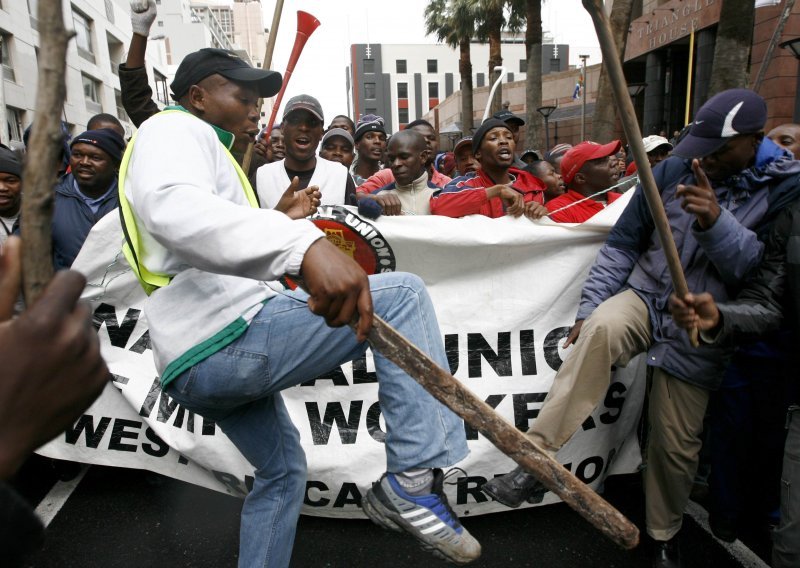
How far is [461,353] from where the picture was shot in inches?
124

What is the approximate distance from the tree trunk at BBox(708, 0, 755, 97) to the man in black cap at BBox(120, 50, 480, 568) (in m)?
7.99

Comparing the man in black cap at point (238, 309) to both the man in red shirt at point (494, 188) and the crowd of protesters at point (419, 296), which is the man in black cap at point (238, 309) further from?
the man in red shirt at point (494, 188)

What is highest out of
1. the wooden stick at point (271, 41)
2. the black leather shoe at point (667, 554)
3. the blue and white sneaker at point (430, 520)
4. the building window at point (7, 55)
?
the building window at point (7, 55)

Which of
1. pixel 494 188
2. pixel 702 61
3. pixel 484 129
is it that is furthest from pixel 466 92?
pixel 494 188

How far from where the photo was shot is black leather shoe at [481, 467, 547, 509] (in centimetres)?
244

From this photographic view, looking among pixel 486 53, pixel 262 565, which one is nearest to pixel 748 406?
pixel 262 565

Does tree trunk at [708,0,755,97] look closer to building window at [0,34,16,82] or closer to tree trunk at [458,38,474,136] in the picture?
tree trunk at [458,38,474,136]

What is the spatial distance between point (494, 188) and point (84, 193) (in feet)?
8.33

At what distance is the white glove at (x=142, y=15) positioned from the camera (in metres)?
3.16

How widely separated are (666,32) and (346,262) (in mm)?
23059

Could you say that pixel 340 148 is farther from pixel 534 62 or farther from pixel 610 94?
pixel 534 62

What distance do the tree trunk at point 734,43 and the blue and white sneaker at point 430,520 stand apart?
324 inches

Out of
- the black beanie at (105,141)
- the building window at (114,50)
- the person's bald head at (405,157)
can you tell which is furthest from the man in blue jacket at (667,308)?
the building window at (114,50)

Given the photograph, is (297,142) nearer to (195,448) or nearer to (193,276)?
(195,448)
